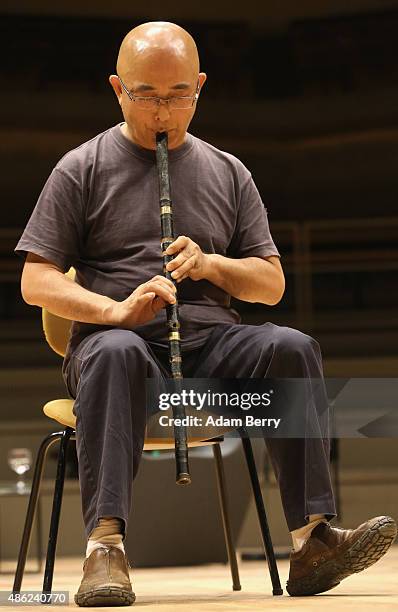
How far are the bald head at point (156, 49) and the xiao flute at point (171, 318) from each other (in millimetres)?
108

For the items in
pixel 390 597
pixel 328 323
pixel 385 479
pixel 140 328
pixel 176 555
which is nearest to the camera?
pixel 390 597

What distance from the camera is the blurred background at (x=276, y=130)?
13.6ft

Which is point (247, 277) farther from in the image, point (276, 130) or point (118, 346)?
point (276, 130)

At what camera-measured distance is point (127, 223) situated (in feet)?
5.12

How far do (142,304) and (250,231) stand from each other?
0.31m

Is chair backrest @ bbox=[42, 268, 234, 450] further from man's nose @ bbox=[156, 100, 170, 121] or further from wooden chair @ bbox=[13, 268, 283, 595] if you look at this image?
man's nose @ bbox=[156, 100, 170, 121]

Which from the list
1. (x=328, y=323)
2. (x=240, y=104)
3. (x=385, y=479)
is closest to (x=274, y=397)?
(x=385, y=479)

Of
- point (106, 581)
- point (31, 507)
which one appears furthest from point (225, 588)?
point (106, 581)

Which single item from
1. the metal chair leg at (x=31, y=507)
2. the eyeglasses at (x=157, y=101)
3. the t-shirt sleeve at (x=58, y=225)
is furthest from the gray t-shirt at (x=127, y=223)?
the metal chair leg at (x=31, y=507)

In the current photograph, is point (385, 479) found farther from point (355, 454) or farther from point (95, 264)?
point (95, 264)

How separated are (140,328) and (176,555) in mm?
1417

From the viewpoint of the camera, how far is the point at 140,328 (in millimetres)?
1523

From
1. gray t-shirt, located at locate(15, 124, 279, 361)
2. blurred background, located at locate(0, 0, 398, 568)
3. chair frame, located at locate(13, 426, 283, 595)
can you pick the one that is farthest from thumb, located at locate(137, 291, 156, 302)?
blurred background, located at locate(0, 0, 398, 568)

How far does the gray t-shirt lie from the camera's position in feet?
5.07
